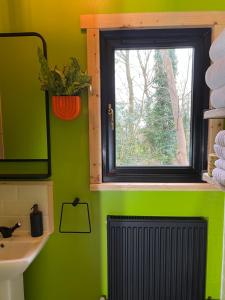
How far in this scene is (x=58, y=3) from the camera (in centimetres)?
138

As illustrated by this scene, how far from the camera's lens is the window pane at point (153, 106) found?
4.85ft

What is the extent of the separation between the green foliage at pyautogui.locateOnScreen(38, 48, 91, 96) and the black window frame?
8.3 inches

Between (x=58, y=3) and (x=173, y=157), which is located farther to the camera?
(x=173, y=157)

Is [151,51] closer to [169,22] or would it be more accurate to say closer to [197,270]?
[169,22]

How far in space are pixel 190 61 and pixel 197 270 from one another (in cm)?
129

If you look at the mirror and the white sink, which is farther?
the mirror

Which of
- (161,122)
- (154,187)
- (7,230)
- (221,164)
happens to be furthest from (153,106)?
(7,230)

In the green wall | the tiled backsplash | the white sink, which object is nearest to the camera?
the white sink

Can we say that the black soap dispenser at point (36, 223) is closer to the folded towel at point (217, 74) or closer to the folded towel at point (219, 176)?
the folded towel at point (219, 176)

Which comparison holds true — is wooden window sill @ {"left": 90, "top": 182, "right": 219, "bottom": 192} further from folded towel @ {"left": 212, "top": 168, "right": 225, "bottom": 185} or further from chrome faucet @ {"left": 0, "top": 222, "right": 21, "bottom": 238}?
chrome faucet @ {"left": 0, "top": 222, "right": 21, "bottom": 238}

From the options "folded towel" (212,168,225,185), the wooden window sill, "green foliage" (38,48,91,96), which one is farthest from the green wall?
"folded towel" (212,168,225,185)

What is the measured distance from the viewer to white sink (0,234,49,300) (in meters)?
1.10

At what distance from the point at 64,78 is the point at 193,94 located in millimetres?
792

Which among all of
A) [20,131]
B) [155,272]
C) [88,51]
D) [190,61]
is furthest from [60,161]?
[190,61]
